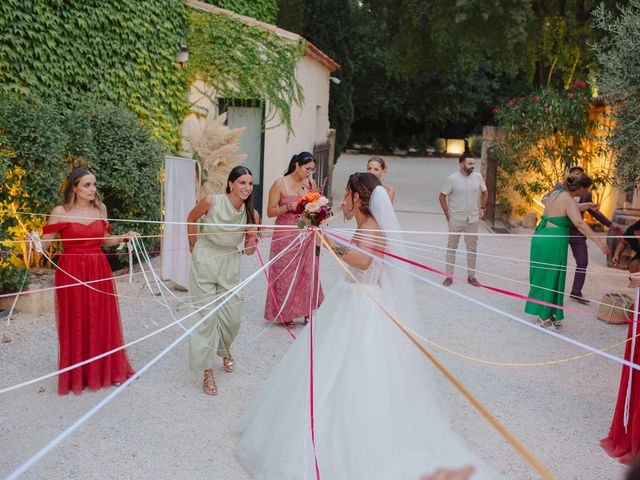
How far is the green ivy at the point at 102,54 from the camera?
31.2ft

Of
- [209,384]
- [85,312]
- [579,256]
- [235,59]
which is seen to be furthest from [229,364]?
[235,59]

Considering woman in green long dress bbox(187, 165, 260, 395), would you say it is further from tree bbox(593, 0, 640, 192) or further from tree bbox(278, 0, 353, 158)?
tree bbox(278, 0, 353, 158)

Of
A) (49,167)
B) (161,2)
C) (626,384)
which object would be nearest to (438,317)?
(626,384)

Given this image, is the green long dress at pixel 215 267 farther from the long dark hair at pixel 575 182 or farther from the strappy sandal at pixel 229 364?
the long dark hair at pixel 575 182

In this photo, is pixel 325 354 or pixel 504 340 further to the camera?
pixel 504 340

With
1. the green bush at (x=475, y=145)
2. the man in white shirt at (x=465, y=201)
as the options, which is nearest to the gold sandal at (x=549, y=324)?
the man in white shirt at (x=465, y=201)

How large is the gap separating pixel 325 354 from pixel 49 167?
5.34m

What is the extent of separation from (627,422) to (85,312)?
4.23 metres

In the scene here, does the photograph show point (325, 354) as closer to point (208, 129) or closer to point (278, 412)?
point (278, 412)

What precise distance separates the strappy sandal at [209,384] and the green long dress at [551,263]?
3.97 m

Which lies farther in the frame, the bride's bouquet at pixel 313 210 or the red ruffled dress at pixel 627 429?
the bride's bouquet at pixel 313 210

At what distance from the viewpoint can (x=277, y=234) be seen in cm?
862

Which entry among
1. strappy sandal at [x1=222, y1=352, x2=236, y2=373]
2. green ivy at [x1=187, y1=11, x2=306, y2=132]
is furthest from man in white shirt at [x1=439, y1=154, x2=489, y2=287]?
green ivy at [x1=187, y1=11, x2=306, y2=132]

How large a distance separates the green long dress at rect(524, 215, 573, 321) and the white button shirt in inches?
75.7
